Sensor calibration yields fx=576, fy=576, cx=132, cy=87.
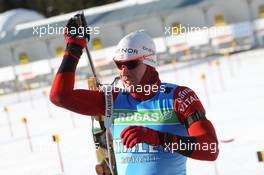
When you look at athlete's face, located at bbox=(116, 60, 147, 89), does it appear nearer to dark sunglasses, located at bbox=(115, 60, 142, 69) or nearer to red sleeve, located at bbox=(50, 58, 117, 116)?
dark sunglasses, located at bbox=(115, 60, 142, 69)

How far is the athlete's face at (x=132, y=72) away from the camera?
12.1 feet

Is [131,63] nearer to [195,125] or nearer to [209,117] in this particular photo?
[195,125]

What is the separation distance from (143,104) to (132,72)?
0.23 metres

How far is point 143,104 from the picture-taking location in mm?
3750

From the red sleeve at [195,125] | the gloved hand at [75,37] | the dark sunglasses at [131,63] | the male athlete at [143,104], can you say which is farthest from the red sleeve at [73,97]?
the red sleeve at [195,125]

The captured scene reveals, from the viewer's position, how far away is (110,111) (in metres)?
3.93

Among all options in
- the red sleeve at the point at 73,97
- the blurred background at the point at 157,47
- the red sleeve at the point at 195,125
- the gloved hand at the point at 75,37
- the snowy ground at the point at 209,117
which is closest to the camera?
the red sleeve at the point at 195,125

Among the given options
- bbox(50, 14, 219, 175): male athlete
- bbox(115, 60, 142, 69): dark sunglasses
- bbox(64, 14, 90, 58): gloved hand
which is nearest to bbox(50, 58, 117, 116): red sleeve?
bbox(50, 14, 219, 175): male athlete

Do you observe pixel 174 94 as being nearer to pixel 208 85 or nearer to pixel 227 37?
pixel 208 85

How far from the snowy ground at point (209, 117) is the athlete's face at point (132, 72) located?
515cm

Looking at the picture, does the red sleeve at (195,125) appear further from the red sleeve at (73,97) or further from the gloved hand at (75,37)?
the gloved hand at (75,37)

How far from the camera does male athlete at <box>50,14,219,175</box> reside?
3.59m

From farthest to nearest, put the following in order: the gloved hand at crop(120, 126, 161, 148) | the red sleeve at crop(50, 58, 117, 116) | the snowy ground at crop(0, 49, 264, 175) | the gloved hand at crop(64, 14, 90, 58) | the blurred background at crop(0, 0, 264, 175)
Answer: the blurred background at crop(0, 0, 264, 175), the snowy ground at crop(0, 49, 264, 175), the gloved hand at crop(64, 14, 90, 58), the red sleeve at crop(50, 58, 117, 116), the gloved hand at crop(120, 126, 161, 148)

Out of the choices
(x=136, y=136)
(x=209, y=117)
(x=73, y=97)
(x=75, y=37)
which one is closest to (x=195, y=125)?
(x=136, y=136)
